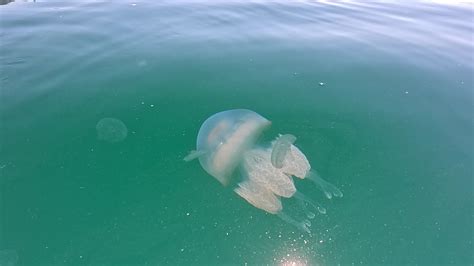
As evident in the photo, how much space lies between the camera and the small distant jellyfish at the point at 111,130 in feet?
14.4

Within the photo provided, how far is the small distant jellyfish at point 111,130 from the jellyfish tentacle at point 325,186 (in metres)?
2.58

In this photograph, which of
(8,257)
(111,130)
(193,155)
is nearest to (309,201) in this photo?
(193,155)

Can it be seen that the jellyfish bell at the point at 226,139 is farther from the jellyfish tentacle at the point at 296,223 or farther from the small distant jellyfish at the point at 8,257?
the small distant jellyfish at the point at 8,257

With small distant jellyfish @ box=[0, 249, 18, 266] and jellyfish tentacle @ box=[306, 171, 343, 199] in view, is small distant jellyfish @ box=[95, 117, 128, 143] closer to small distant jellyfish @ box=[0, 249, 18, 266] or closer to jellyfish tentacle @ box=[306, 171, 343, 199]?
small distant jellyfish @ box=[0, 249, 18, 266]

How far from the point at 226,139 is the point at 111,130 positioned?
1.63 meters

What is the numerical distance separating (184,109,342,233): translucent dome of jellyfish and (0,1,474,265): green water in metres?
0.12

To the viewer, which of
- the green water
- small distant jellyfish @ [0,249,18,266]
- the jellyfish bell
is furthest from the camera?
the jellyfish bell

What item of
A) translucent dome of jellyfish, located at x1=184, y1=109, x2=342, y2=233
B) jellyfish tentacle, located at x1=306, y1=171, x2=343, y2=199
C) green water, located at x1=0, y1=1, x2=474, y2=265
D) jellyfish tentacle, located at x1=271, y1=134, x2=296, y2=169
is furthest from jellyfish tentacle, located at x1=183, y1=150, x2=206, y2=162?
jellyfish tentacle, located at x1=306, y1=171, x2=343, y2=199

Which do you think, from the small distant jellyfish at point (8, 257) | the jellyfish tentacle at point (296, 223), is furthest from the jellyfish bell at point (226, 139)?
the small distant jellyfish at point (8, 257)

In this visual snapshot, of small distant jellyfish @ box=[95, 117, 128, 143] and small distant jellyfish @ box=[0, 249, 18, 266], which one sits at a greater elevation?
small distant jellyfish @ box=[95, 117, 128, 143]

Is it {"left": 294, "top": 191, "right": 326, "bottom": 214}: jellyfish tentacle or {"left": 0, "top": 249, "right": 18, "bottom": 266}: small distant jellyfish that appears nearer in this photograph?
{"left": 0, "top": 249, "right": 18, "bottom": 266}: small distant jellyfish

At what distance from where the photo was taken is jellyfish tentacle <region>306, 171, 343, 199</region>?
12.8ft

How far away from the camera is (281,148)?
422 cm

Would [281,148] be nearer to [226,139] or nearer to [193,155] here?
[226,139]
